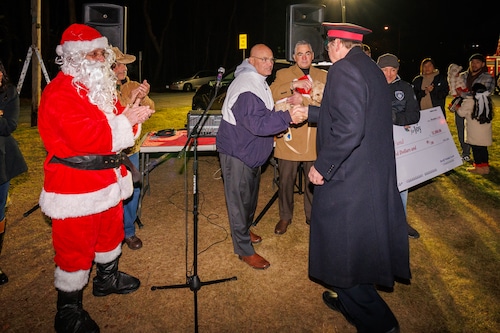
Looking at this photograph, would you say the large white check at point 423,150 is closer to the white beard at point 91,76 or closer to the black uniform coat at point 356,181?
the black uniform coat at point 356,181

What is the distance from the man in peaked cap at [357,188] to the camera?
92.4 inches

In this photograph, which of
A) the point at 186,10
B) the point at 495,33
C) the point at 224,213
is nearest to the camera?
the point at 224,213

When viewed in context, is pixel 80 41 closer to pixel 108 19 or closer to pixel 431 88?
pixel 108 19

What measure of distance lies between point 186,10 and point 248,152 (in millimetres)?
42022

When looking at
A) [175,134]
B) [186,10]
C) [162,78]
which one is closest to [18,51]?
[162,78]

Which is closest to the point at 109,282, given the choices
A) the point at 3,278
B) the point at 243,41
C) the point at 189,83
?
the point at 3,278

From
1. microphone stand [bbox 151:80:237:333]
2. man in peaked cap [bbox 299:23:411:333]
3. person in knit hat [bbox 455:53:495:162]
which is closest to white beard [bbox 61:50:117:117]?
microphone stand [bbox 151:80:237:333]

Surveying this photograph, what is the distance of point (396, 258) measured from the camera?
104 inches

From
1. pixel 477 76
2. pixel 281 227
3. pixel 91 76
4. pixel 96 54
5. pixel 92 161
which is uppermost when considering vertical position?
pixel 477 76

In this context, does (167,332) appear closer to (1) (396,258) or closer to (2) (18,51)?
Answer: (1) (396,258)

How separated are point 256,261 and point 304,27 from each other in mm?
3941

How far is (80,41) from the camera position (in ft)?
8.79

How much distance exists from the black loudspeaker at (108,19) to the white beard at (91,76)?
10.6 ft

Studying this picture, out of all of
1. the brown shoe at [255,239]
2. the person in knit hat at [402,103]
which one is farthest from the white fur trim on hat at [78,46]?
the person in knit hat at [402,103]
